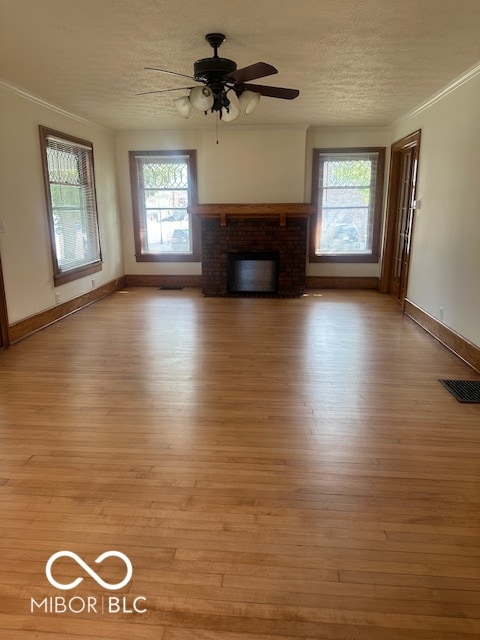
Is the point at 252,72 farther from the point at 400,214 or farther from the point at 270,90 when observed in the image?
the point at 400,214

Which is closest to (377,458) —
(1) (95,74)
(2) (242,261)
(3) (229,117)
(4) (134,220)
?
(3) (229,117)

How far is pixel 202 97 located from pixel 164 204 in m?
4.42

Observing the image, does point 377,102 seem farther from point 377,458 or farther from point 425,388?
point 377,458

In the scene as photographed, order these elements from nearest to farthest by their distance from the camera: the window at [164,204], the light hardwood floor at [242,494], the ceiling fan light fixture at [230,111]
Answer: the light hardwood floor at [242,494]
the ceiling fan light fixture at [230,111]
the window at [164,204]

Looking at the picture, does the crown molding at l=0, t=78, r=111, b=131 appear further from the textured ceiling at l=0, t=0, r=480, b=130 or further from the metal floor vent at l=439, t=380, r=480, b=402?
the metal floor vent at l=439, t=380, r=480, b=402

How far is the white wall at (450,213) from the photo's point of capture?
4.09 m

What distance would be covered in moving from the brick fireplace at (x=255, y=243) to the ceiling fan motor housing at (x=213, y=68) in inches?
140

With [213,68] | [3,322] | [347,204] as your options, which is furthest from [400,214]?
[3,322]

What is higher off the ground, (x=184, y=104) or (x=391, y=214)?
(x=184, y=104)

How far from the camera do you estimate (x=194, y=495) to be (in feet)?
7.32

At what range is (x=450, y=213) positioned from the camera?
15.1 feet

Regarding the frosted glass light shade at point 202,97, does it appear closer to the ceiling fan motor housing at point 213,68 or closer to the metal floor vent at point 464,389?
the ceiling fan motor housing at point 213,68

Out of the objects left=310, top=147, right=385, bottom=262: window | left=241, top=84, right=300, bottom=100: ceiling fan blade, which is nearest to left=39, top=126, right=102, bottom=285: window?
left=241, top=84, right=300, bottom=100: ceiling fan blade

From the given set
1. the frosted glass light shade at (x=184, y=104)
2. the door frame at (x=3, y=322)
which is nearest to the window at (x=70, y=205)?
the door frame at (x=3, y=322)
